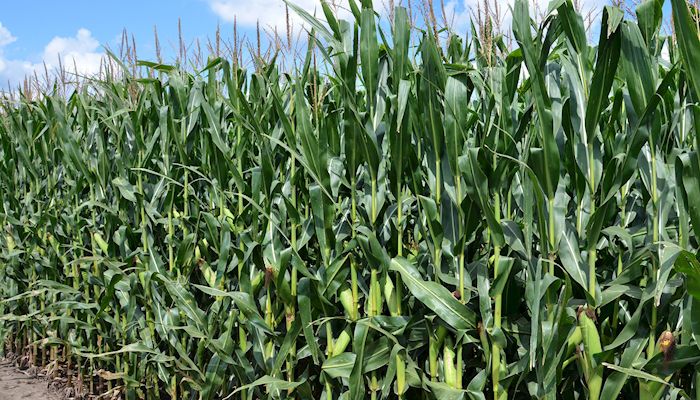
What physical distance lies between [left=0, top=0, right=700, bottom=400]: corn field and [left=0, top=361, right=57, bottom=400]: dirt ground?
1.29 m

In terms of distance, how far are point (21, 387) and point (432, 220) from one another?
4061 millimetres

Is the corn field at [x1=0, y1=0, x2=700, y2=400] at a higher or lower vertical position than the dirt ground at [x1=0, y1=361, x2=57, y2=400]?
A: higher

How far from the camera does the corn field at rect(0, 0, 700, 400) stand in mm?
1894

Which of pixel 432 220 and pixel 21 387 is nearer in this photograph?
pixel 432 220

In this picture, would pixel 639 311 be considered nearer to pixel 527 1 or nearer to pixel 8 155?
pixel 527 1

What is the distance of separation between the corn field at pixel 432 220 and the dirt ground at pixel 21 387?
129 centimetres

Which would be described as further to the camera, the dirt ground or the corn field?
the dirt ground

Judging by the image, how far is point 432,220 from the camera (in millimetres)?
2174

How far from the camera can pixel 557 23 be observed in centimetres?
195

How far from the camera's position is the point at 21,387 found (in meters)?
4.88

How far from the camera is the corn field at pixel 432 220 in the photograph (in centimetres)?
189

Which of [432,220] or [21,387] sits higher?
[432,220]

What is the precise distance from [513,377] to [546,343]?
0.25m

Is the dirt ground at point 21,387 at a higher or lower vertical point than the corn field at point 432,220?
lower
